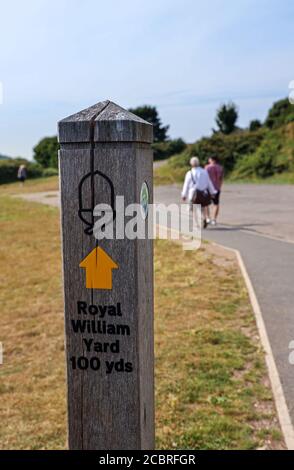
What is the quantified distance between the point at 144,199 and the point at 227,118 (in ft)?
164

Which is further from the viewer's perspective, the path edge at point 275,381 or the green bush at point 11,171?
the green bush at point 11,171

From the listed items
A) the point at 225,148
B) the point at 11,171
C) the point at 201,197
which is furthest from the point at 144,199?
Answer: the point at 11,171

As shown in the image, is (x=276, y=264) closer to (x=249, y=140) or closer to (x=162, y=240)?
(x=162, y=240)

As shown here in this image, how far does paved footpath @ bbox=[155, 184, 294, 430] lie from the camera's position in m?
4.51

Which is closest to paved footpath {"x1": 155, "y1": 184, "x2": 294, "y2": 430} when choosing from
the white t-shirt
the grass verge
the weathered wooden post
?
the grass verge

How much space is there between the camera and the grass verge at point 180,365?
3.21 m

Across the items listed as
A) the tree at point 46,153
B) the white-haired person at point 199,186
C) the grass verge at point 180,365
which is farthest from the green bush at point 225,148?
the grass verge at point 180,365

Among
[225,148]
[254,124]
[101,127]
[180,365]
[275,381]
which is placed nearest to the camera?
[101,127]

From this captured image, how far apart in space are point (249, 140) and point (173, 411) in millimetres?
34464

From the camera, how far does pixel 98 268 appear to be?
1630 millimetres

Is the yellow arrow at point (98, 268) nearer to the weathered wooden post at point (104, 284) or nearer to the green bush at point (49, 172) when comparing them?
the weathered wooden post at point (104, 284)

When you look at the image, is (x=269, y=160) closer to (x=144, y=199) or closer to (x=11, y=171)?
(x=11, y=171)

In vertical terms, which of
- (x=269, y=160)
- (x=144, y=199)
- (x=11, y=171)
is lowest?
(x=11, y=171)

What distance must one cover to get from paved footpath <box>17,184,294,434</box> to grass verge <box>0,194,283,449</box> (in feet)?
0.63
